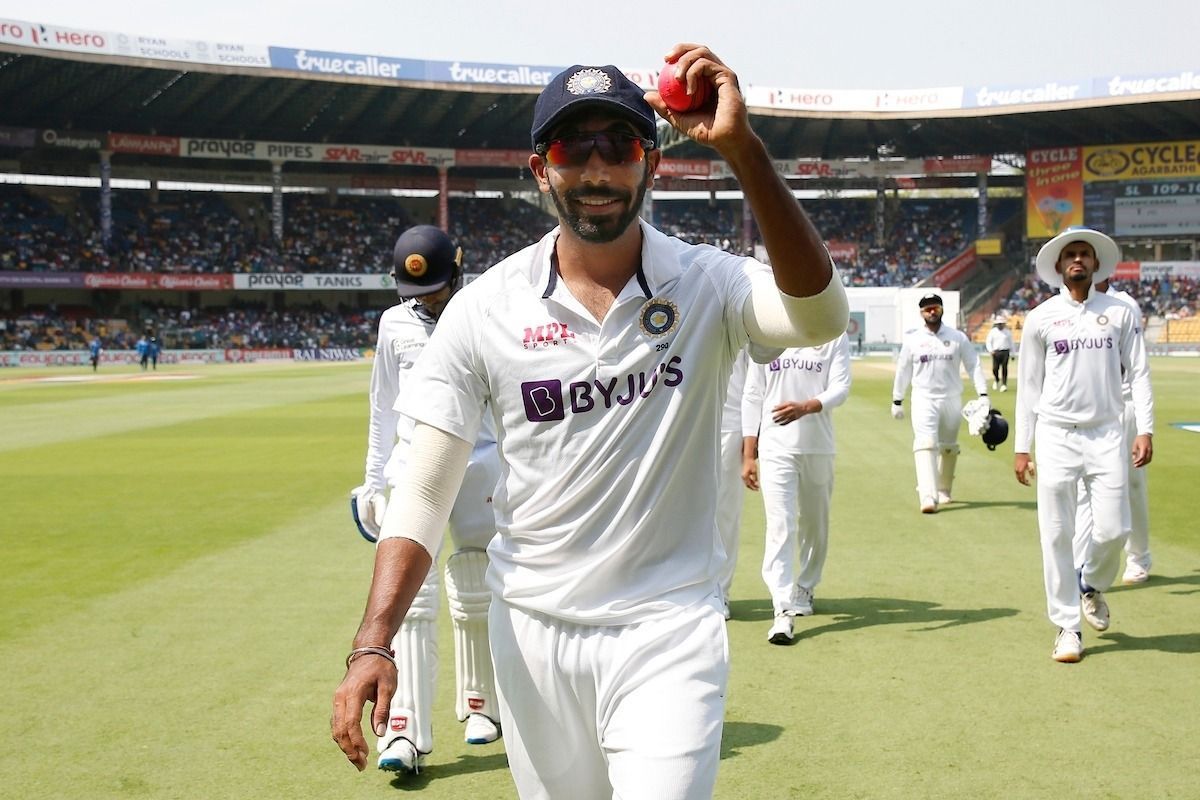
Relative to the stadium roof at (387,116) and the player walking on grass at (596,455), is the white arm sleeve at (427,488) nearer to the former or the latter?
the player walking on grass at (596,455)

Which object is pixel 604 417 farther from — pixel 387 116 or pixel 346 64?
pixel 387 116

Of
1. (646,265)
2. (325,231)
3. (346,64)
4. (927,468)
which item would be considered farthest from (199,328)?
(646,265)

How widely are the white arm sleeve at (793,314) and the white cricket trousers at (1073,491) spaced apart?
14.7 feet

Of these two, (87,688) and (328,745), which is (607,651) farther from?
(87,688)

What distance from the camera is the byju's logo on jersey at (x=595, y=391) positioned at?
9.25ft

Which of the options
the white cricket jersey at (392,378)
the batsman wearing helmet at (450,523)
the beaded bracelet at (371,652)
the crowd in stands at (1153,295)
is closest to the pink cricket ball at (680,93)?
the beaded bracelet at (371,652)

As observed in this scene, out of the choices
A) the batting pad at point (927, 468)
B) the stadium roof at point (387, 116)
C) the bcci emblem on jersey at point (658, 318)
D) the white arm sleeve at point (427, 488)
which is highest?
the stadium roof at point (387, 116)

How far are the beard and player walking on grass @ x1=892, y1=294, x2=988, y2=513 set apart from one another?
9837 mm

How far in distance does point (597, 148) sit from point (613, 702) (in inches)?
53.3

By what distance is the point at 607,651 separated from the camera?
9.10 ft

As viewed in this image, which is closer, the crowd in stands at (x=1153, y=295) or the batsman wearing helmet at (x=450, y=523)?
the batsman wearing helmet at (x=450, y=523)

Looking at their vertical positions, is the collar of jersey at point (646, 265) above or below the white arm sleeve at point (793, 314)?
above

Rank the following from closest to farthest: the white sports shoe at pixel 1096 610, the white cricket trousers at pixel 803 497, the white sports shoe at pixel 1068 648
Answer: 1. the white sports shoe at pixel 1068 648
2. the white sports shoe at pixel 1096 610
3. the white cricket trousers at pixel 803 497

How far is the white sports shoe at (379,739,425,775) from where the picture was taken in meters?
4.86
